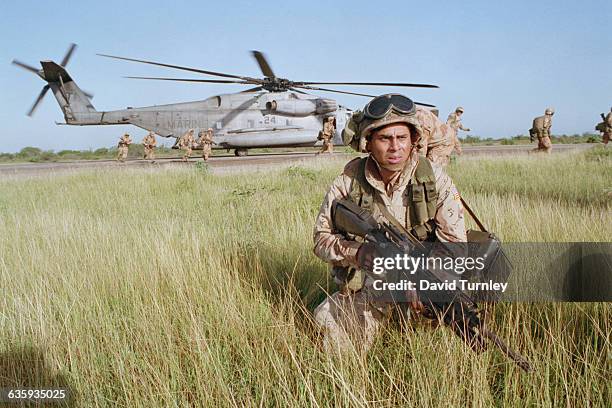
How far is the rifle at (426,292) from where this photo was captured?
189 centimetres

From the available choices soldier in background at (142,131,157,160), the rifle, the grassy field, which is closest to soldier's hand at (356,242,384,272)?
the rifle

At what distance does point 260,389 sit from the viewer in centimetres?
188

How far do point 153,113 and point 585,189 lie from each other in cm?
1651

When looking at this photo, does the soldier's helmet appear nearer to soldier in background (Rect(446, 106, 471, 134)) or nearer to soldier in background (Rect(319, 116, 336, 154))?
soldier in background (Rect(446, 106, 471, 134))

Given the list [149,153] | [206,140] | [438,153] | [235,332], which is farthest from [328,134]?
[235,332]

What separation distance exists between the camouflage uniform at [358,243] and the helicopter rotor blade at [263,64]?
13.4 m

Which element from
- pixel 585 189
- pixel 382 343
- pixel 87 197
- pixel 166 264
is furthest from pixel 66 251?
pixel 585 189

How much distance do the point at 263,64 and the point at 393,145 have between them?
1412 centimetres

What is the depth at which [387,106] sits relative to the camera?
2121 millimetres

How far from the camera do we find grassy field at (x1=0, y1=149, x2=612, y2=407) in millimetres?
1771

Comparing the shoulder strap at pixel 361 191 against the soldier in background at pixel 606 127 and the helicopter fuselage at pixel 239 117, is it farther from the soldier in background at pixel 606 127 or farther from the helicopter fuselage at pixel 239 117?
the helicopter fuselage at pixel 239 117

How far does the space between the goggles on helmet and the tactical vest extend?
0.99 ft

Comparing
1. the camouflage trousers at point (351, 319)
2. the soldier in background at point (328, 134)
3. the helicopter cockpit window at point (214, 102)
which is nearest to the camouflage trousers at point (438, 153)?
the camouflage trousers at point (351, 319)

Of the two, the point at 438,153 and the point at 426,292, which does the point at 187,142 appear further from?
the point at 426,292
